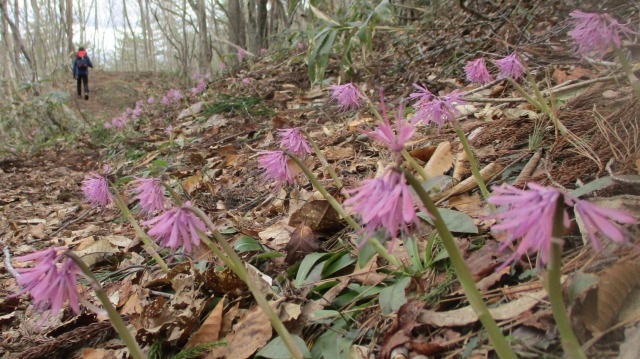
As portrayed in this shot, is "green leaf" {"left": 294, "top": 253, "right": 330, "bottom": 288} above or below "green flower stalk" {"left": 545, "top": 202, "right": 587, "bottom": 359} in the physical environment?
below

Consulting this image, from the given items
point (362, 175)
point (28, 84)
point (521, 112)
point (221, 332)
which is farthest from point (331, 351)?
point (28, 84)

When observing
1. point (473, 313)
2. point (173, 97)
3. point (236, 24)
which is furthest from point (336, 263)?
point (236, 24)

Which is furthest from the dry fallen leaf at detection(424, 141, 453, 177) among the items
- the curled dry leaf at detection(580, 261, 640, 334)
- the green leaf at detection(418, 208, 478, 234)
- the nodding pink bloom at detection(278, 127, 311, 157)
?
the curled dry leaf at detection(580, 261, 640, 334)

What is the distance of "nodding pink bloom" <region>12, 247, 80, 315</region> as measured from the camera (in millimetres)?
954

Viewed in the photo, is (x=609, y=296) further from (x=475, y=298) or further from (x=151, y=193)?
(x=151, y=193)

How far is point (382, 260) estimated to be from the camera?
1692 mm

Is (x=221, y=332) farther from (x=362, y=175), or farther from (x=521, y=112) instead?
(x=521, y=112)

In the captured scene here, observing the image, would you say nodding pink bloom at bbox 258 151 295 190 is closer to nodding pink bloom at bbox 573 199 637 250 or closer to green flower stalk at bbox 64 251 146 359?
green flower stalk at bbox 64 251 146 359

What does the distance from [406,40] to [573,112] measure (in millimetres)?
3535

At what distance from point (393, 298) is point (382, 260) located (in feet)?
1.28

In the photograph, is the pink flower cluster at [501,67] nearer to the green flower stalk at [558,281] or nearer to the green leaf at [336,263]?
the green leaf at [336,263]

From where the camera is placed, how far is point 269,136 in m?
4.33

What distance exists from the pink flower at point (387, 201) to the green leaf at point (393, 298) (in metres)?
0.53

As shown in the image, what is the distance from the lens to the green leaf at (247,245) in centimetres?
195
